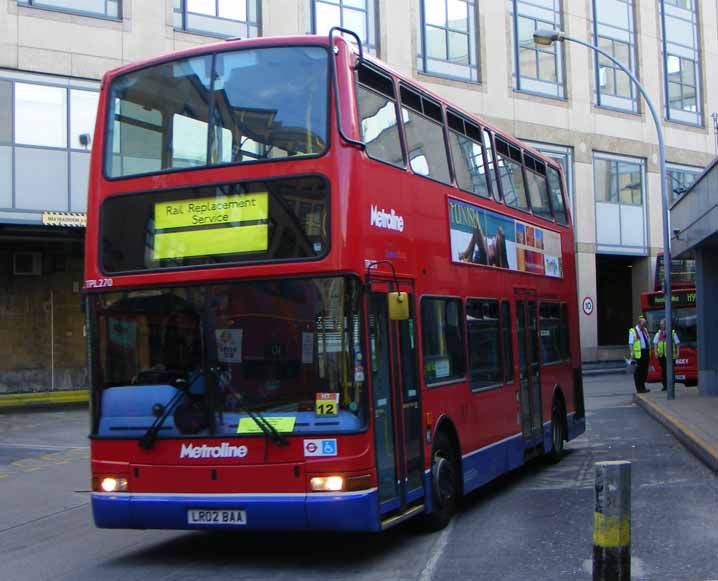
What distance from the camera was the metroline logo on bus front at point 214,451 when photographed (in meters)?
7.89

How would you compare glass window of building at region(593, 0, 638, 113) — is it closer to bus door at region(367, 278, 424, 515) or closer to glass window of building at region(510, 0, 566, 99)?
glass window of building at region(510, 0, 566, 99)

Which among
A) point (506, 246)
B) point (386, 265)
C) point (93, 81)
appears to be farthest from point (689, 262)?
point (386, 265)

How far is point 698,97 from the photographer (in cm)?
4622

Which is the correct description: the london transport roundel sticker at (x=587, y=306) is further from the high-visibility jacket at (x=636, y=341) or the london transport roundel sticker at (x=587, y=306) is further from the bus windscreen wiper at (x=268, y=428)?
the bus windscreen wiper at (x=268, y=428)

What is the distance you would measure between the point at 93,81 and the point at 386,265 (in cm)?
2116

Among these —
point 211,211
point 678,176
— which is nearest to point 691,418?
point 211,211

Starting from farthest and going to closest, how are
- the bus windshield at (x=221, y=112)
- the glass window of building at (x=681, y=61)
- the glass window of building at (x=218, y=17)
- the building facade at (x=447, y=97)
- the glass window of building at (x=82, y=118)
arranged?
1. the glass window of building at (x=681, y=61)
2. the glass window of building at (x=218, y=17)
3. the glass window of building at (x=82, y=118)
4. the building facade at (x=447, y=97)
5. the bus windshield at (x=221, y=112)

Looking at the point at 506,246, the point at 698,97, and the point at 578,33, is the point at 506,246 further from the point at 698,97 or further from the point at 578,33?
the point at 698,97

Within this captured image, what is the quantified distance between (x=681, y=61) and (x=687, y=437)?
33.6 metres

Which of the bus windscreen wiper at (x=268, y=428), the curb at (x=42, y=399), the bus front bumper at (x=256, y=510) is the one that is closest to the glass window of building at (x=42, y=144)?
the curb at (x=42, y=399)

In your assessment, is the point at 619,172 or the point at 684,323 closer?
the point at 684,323

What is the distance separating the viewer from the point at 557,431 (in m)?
14.6

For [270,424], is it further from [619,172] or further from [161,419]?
[619,172]

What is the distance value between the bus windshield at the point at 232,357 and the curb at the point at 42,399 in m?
19.2
